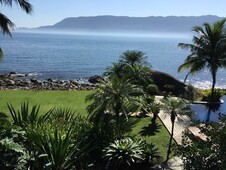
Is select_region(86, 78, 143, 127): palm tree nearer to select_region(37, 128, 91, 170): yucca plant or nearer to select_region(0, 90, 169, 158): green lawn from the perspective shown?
select_region(0, 90, 169, 158): green lawn

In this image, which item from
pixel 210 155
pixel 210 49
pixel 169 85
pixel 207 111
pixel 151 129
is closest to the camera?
pixel 210 155

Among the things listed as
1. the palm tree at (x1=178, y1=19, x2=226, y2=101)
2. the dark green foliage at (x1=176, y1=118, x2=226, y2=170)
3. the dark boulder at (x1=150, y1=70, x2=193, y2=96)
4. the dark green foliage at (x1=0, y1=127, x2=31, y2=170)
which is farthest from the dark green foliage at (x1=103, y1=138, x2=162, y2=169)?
the dark boulder at (x1=150, y1=70, x2=193, y2=96)

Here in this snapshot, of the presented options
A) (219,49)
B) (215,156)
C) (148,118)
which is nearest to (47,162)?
(215,156)

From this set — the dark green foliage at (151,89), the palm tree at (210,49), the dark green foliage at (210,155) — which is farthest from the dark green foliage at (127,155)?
the palm tree at (210,49)

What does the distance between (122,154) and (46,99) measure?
13.7 m

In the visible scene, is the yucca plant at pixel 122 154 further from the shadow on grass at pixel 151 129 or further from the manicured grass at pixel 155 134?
the shadow on grass at pixel 151 129

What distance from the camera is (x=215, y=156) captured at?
812 cm

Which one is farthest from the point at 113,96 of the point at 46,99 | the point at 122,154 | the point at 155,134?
the point at 46,99

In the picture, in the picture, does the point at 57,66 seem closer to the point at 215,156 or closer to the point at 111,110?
the point at 111,110

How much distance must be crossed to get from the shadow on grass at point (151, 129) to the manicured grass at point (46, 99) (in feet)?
14.9

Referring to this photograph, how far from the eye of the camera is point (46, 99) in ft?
82.8

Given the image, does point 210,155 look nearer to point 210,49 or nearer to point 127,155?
point 127,155

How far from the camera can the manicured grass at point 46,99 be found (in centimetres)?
2306

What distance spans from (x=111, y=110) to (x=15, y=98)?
12361 mm
